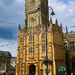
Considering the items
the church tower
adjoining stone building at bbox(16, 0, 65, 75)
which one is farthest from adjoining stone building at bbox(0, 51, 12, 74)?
the church tower

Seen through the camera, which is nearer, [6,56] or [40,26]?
[40,26]

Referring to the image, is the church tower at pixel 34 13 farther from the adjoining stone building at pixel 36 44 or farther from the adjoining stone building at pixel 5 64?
the adjoining stone building at pixel 5 64

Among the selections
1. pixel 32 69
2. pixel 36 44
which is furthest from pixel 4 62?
pixel 36 44

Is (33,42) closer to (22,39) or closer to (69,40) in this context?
(22,39)

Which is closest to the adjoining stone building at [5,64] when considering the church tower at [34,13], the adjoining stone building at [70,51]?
the church tower at [34,13]

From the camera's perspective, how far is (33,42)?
41.3 meters

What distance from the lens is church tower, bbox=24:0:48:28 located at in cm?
4466

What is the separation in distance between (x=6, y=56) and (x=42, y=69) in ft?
88.3

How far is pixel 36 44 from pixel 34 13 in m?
11.4

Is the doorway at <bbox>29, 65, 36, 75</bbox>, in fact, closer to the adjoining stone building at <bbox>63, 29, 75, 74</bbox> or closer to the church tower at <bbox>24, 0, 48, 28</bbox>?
the adjoining stone building at <bbox>63, 29, 75, 74</bbox>

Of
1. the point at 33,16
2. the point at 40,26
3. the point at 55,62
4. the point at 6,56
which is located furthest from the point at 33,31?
the point at 6,56

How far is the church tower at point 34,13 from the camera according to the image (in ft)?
147

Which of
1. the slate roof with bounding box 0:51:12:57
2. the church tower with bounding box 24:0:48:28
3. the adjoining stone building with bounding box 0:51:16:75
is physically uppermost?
the church tower with bounding box 24:0:48:28

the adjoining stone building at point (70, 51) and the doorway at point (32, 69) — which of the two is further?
the adjoining stone building at point (70, 51)
